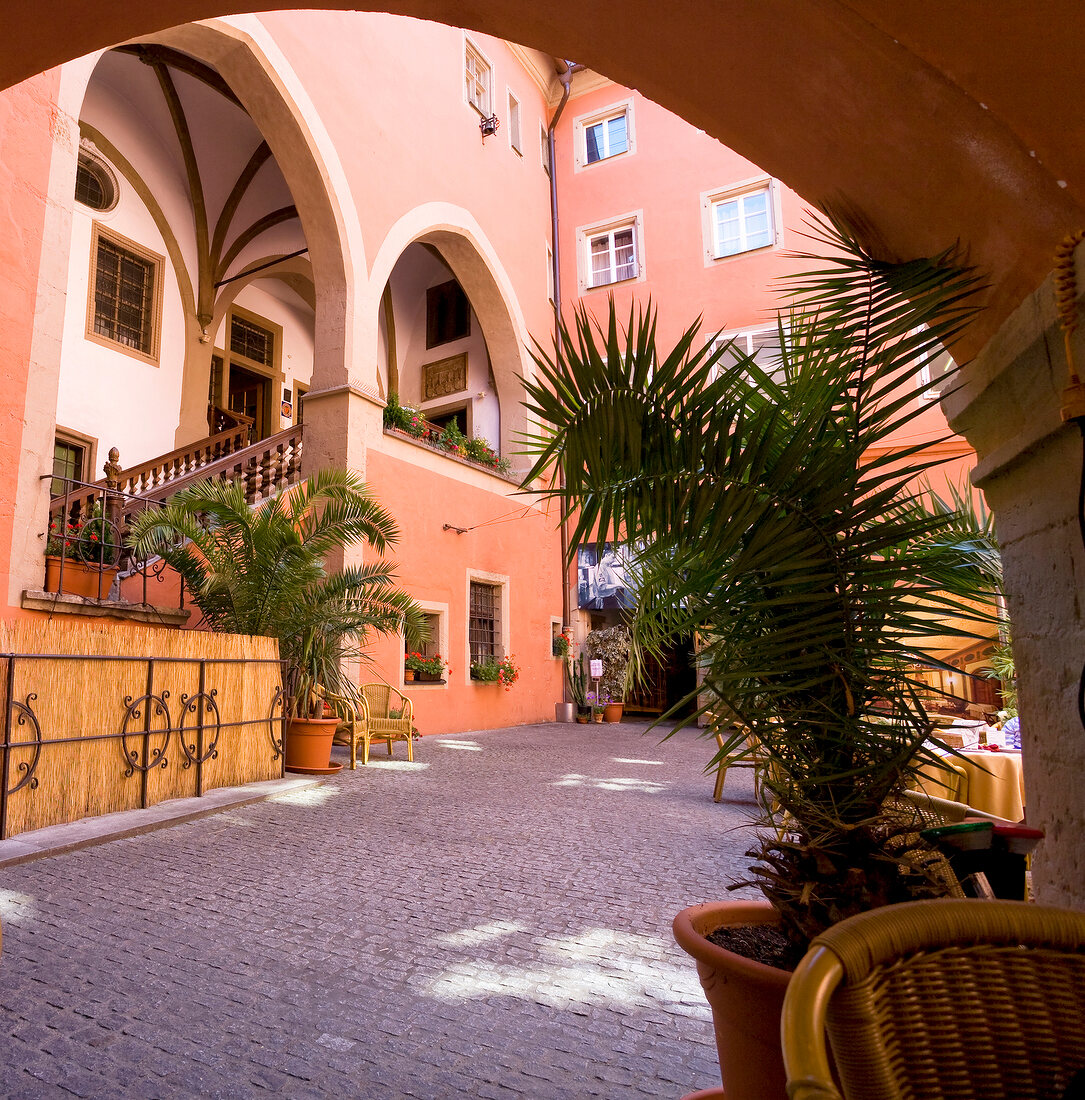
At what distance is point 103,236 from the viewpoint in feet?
38.1

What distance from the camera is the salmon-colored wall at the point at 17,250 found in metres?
6.14

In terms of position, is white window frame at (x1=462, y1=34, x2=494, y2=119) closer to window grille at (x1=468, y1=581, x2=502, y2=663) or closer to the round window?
the round window

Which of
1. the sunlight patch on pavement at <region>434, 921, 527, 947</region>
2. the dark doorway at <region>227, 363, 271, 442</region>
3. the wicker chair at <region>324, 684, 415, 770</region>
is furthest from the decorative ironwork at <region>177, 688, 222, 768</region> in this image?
the dark doorway at <region>227, 363, 271, 442</region>

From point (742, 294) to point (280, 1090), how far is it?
14.8 meters

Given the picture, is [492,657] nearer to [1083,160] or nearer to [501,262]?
[501,262]

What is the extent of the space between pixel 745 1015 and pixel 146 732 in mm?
4924

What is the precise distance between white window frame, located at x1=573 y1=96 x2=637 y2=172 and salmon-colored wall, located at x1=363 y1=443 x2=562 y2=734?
25.8ft

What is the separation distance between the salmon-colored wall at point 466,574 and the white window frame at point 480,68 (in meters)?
6.70

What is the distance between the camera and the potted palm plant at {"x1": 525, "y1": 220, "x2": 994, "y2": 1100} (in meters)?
1.63

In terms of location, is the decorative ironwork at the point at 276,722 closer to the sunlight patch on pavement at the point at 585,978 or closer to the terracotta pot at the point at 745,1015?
the sunlight patch on pavement at the point at 585,978

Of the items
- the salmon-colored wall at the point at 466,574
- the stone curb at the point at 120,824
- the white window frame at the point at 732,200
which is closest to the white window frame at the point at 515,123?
the white window frame at the point at 732,200

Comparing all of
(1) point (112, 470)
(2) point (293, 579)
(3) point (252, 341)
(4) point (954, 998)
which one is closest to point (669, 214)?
(3) point (252, 341)

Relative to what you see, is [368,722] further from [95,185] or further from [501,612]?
[95,185]

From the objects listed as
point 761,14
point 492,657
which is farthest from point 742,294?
point 761,14
